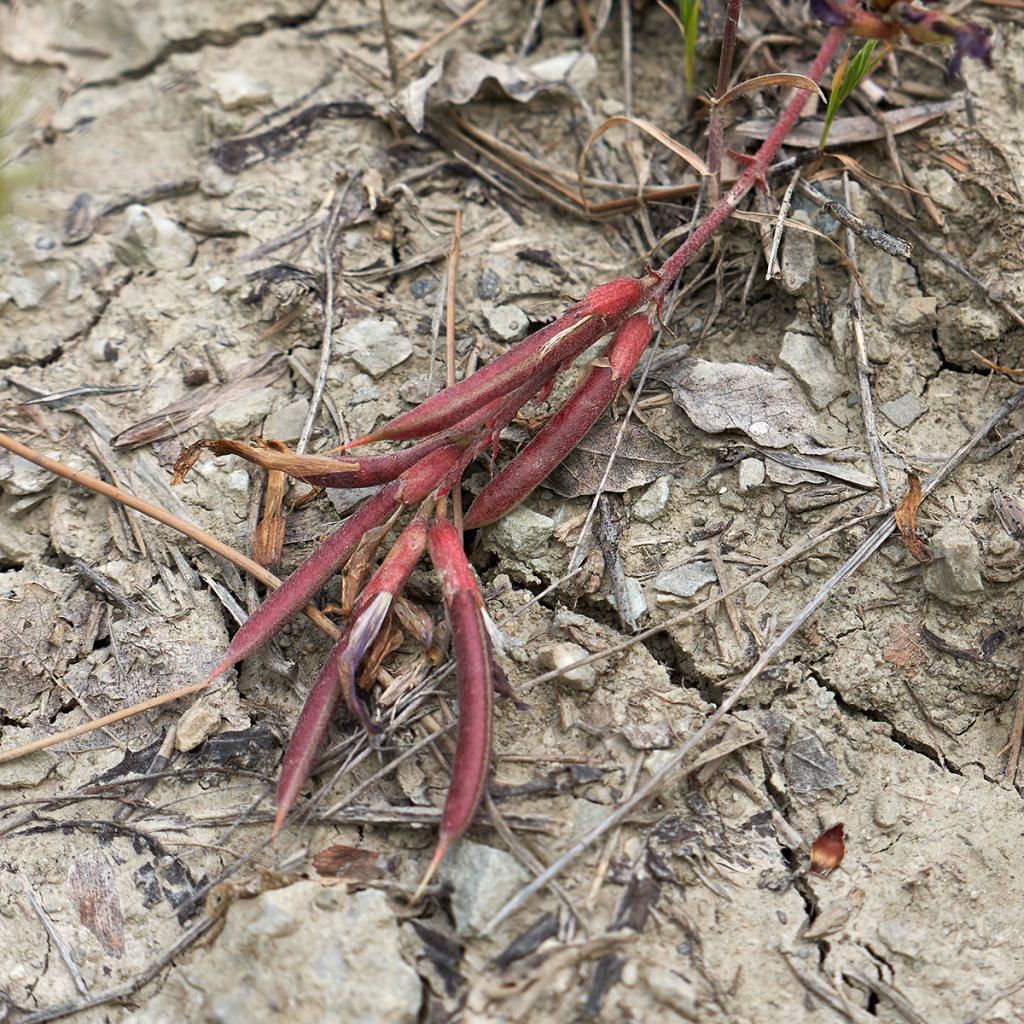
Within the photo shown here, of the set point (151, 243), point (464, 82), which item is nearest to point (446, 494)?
point (151, 243)

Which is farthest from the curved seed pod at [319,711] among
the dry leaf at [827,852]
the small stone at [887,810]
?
the small stone at [887,810]

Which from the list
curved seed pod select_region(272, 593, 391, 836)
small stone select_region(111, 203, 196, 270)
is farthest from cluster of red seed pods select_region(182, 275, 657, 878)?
small stone select_region(111, 203, 196, 270)

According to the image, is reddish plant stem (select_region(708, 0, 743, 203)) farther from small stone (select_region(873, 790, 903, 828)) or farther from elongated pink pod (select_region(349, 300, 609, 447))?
small stone (select_region(873, 790, 903, 828))

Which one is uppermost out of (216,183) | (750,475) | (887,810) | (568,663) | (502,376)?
(216,183)

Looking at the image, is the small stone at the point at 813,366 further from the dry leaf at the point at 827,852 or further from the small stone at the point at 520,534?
the dry leaf at the point at 827,852

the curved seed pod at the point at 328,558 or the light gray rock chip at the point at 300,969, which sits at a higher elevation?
the curved seed pod at the point at 328,558

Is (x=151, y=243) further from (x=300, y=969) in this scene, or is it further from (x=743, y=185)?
(x=300, y=969)
